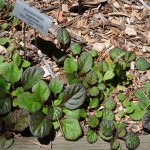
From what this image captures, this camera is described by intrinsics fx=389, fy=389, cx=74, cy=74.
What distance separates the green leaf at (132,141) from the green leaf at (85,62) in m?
0.50

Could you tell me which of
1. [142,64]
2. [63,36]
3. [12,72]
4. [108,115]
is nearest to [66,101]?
[108,115]

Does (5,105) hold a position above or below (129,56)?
below

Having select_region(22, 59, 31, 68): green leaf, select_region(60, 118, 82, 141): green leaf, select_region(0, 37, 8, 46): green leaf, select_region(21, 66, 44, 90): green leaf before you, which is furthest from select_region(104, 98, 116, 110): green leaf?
select_region(0, 37, 8, 46): green leaf

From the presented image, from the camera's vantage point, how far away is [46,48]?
2613mm

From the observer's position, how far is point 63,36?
101 inches

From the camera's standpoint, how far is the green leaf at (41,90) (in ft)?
7.53

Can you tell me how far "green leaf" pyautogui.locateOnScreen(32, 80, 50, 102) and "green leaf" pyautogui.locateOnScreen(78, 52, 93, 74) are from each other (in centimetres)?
29

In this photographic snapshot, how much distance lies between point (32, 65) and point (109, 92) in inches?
21.1

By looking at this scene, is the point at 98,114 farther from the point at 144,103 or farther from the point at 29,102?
the point at 29,102

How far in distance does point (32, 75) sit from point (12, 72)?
0.12 meters

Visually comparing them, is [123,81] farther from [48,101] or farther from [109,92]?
[48,101]

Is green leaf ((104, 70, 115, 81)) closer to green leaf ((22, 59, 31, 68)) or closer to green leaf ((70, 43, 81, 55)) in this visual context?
green leaf ((70, 43, 81, 55))

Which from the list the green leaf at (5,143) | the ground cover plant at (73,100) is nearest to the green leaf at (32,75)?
the ground cover plant at (73,100)

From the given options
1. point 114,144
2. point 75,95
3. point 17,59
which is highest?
point 17,59
